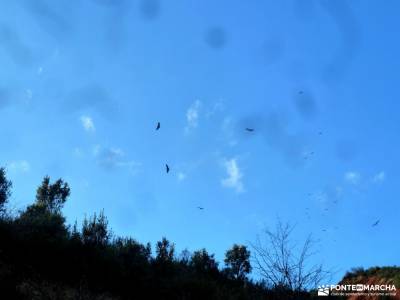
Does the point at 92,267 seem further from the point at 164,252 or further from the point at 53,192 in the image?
the point at 53,192

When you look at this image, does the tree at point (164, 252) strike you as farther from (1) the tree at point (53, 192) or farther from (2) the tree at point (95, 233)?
(1) the tree at point (53, 192)

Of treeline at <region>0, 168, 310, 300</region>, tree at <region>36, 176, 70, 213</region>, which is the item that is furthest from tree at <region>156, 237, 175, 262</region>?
tree at <region>36, 176, 70, 213</region>

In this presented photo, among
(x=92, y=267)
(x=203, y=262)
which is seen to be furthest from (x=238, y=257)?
(x=92, y=267)

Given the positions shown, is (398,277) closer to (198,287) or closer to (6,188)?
(198,287)

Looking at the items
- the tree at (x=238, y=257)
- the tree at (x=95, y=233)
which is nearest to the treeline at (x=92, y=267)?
the tree at (x=95, y=233)

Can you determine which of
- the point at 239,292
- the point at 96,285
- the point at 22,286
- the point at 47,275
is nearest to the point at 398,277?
the point at 239,292

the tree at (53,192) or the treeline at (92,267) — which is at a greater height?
the tree at (53,192)

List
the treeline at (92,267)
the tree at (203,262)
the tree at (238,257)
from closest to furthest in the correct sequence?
1. the treeline at (92,267)
2. the tree at (203,262)
3. the tree at (238,257)

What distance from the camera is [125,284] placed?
75.6 feet

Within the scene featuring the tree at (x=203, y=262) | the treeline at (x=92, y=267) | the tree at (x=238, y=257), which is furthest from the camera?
the tree at (x=238, y=257)

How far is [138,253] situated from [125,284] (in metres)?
4.79

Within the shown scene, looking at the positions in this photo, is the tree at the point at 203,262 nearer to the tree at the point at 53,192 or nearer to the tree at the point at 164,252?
the tree at the point at 164,252

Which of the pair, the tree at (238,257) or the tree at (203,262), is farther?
the tree at (238,257)

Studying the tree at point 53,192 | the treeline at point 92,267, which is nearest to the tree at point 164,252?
the treeline at point 92,267
